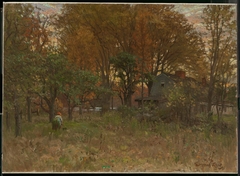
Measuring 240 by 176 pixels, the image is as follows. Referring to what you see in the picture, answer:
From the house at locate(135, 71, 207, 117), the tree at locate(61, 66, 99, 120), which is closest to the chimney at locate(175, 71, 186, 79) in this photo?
the house at locate(135, 71, 207, 117)

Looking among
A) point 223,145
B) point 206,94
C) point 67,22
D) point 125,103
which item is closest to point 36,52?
point 67,22

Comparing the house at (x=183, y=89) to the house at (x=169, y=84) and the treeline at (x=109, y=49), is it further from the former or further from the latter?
the treeline at (x=109, y=49)

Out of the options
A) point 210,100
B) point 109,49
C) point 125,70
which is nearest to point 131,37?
point 109,49

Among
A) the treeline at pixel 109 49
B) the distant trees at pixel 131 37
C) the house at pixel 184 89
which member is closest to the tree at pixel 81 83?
the treeline at pixel 109 49

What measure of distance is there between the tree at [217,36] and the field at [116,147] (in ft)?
2.19

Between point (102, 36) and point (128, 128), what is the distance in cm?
188

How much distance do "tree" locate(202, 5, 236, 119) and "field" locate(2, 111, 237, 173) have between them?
67cm

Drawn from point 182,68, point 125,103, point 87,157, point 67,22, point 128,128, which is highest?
point 67,22

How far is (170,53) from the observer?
6.36 m

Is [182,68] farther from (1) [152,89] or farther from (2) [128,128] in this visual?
(2) [128,128]

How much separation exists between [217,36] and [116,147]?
2.93 metres

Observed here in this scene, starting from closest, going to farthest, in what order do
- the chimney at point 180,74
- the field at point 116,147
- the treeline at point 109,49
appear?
1. the field at point 116,147
2. the treeline at point 109,49
3. the chimney at point 180,74

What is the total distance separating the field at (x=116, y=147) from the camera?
6.11 metres

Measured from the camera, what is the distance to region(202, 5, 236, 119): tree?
6348mm
